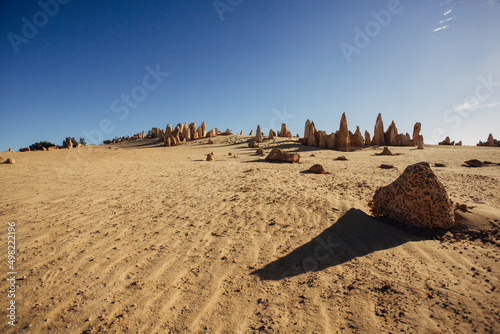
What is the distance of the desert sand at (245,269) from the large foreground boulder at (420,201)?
0.27 metres

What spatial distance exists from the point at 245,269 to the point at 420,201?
10.9 feet

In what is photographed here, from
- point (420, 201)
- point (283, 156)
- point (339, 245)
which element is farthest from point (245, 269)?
point (283, 156)

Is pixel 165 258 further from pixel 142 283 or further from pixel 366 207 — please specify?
pixel 366 207

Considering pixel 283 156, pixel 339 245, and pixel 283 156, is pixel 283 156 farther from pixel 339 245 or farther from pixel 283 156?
pixel 339 245

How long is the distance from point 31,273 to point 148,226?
1.67 meters

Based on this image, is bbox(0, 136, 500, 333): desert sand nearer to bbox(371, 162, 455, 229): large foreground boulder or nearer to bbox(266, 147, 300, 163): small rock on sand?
bbox(371, 162, 455, 229): large foreground boulder

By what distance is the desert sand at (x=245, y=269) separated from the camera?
7.19 ft

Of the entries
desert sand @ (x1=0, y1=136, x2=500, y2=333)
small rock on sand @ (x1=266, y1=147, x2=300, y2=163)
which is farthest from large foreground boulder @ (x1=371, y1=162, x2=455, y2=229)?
small rock on sand @ (x1=266, y1=147, x2=300, y2=163)

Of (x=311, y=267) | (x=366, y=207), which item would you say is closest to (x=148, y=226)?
(x=311, y=267)

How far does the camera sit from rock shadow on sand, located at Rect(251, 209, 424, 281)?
297 centimetres

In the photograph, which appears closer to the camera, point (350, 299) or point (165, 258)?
point (350, 299)

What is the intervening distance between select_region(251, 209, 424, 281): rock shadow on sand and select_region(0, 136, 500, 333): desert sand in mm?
18

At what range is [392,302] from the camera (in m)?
2.33

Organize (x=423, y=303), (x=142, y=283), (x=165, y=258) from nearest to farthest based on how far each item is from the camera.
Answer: (x=423, y=303), (x=142, y=283), (x=165, y=258)
